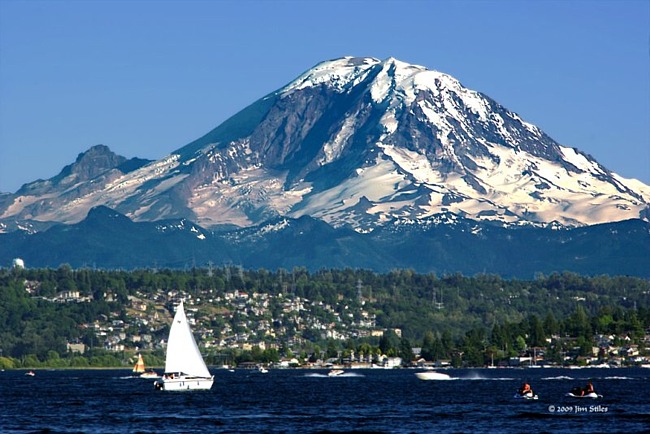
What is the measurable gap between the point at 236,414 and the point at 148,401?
94.9ft

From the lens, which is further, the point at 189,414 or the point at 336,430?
the point at 189,414

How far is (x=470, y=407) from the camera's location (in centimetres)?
17888

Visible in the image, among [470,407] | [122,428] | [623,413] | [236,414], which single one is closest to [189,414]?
[236,414]

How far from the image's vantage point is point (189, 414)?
547ft

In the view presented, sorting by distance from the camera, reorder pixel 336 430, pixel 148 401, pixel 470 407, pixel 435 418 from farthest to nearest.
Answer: pixel 148 401 → pixel 470 407 → pixel 435 418 → pixel 336 430

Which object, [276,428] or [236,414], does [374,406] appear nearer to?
[236,414]

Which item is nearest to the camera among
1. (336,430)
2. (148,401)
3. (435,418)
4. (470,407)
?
(336,430)

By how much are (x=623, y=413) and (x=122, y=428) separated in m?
48.3

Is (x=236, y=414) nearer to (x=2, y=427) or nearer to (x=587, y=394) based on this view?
(x=2, y=427)

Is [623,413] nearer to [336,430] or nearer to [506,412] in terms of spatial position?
[506,412]

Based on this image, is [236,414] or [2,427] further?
[236,414]

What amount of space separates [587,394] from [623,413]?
23.9 metres

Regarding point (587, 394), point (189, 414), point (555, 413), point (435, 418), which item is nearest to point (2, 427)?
point (189, 414)

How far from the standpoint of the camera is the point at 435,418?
160 m
